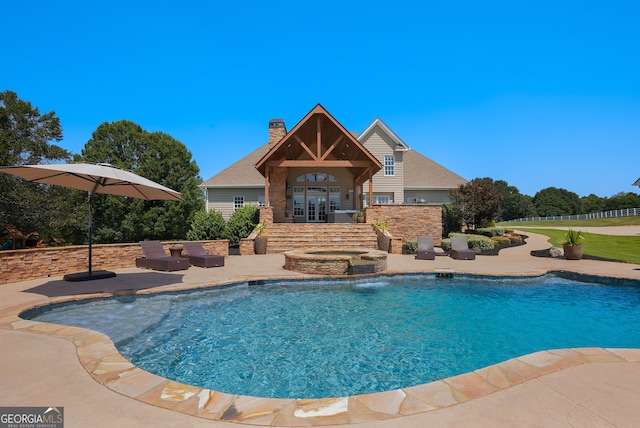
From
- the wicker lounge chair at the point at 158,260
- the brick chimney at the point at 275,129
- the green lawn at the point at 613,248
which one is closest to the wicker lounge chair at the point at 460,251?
the green lawn at the point at 613,248

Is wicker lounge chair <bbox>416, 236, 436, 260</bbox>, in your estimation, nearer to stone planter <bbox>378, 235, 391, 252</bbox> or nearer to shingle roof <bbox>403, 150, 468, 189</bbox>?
stone planter <bbox>378, 235, 391, 252</bbox>

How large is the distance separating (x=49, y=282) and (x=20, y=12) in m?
10.2

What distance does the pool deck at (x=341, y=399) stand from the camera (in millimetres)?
2688

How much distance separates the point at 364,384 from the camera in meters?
4.27

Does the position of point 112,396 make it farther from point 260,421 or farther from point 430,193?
point 430,193

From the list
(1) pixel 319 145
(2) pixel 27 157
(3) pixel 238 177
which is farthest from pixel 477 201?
(2) pixel 27 157

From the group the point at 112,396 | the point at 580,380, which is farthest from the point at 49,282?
the point at 580,380

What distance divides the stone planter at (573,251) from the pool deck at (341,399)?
1213cm

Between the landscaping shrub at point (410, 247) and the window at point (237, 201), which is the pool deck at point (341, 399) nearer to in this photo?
the landscaping shrub at point (410, 247)

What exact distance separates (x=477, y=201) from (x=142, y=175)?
1078 inches

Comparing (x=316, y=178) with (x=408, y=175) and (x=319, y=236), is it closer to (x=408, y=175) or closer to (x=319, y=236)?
(x=319, y=236)

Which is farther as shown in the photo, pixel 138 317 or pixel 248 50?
pixel 248 50

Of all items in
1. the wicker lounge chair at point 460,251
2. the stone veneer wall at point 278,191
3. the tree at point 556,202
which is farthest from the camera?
the tree at point 556,202

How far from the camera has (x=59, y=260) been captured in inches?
409
